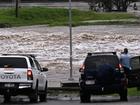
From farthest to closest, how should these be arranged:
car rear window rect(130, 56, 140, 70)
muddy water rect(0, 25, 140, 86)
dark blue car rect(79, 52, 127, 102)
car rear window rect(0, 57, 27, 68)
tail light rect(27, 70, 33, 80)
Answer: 1. muddy water rect(0, 25, 140, 86)
2. car rear window rect(130, 56, 140, 70)
3. car rear window rect(0, 57, 27, 68)
4. tail light rect(27, 70, 33, 80)
5. dark blue car rect(79, 52, 127, 102)

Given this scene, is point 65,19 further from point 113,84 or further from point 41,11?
point 113,84

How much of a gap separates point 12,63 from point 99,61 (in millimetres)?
3229

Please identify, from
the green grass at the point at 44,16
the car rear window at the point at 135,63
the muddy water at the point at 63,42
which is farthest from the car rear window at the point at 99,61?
the green grass at the point at 44,16

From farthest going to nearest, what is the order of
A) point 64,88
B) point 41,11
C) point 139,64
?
point 41,11, point 64,88, point 139,64

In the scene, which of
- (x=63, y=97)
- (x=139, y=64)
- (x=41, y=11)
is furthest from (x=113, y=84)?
(x=41, y=11)

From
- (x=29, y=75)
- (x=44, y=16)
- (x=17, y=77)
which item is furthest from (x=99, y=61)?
(x=44, y=16)

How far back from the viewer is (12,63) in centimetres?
2495

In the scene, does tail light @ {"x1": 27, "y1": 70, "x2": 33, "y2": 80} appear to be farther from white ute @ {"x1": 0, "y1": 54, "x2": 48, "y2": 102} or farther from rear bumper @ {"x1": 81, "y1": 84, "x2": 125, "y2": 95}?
rear bumper @ {"x1": 81, "y1": 84, "x2": 125, "y2": 95}

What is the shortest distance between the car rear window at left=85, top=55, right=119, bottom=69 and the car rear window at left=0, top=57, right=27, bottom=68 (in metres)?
2.35

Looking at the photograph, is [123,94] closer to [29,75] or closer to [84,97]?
[84,97]

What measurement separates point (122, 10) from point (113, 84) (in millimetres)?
65718

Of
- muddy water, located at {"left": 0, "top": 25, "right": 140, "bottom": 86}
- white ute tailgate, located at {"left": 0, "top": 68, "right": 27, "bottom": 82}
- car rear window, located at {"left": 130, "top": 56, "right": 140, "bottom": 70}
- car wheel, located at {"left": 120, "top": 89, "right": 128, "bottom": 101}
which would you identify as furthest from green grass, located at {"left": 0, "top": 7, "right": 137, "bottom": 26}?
white ute tailgate, located at {"left": 0, "top": 68, "right": 27, "bottom": 82}

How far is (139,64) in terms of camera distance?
1095 inches

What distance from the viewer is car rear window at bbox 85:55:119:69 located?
24.8m
